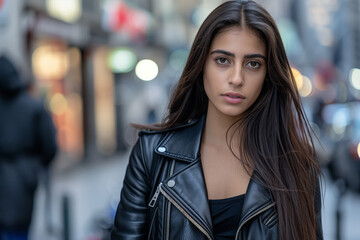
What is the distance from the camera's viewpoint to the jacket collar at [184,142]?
223 centimetres

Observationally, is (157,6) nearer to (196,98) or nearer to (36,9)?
(36,9)

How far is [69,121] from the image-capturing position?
14914mm

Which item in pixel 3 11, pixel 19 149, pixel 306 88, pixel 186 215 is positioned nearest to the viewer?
pixel 186 215

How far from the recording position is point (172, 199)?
213 cm

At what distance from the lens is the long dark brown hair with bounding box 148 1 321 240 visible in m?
2.15

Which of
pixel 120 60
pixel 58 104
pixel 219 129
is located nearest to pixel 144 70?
pixel 120 60

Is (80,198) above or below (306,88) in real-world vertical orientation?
below

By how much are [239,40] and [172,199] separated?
632mm

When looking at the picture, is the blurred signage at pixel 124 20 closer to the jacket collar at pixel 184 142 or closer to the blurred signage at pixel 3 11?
the blurred signage at pixel 3 11

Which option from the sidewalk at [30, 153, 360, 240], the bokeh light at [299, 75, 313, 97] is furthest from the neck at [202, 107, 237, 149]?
the bokeh light at [299, 75, 313, 97]

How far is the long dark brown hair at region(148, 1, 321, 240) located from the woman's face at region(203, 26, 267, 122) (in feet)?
0.10

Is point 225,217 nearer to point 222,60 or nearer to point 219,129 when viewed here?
point 219,129

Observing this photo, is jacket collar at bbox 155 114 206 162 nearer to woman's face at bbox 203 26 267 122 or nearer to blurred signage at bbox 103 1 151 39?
woman's face at bbox 203 26 267 122

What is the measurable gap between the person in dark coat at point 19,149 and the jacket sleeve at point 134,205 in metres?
2.83
